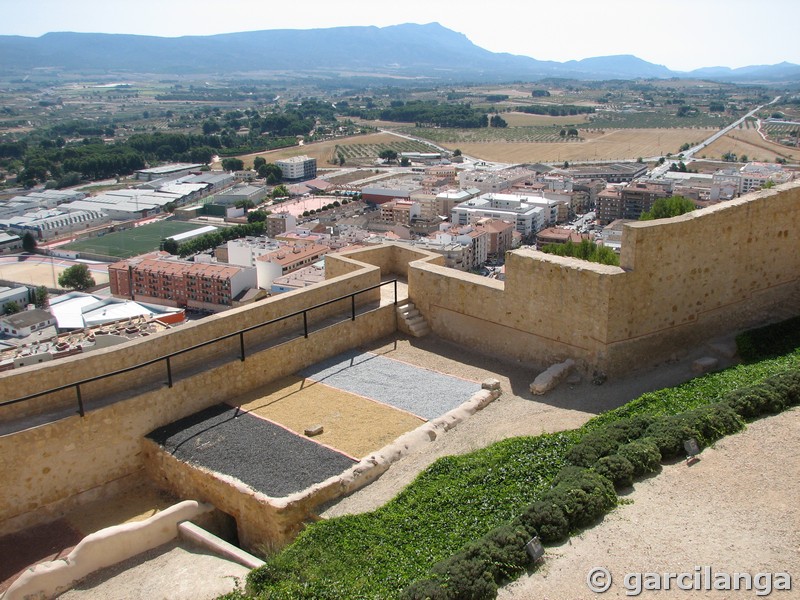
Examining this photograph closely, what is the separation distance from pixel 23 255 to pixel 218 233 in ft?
67.5

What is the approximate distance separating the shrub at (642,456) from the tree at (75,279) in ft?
204

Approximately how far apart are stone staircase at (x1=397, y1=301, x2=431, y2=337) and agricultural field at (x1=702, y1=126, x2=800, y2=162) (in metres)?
105

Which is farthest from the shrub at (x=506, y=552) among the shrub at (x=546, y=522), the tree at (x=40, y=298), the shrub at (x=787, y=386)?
the tree at (x=40, y=298)

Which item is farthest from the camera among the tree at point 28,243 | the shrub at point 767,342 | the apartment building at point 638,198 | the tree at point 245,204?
the tree at point 245,204

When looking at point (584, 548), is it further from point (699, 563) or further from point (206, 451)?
point (206, 451)

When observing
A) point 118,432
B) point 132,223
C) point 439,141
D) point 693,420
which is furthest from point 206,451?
point 439,141

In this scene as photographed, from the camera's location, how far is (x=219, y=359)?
29.5 feet

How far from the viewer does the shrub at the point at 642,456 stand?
20.1 ft

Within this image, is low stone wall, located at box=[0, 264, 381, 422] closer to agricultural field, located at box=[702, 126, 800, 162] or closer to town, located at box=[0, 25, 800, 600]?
town, located at box=[0, 25, 800, 600]

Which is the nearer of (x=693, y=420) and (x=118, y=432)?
(x=693, y=420)

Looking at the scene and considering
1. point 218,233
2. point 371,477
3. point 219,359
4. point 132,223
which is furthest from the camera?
point 132,223

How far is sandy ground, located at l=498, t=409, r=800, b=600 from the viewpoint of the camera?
489cm

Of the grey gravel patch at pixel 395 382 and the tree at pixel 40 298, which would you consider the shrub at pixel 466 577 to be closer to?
the grey gravel patch at pixel 395 382

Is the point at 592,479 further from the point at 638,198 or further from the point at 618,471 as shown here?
the point at 638,198
